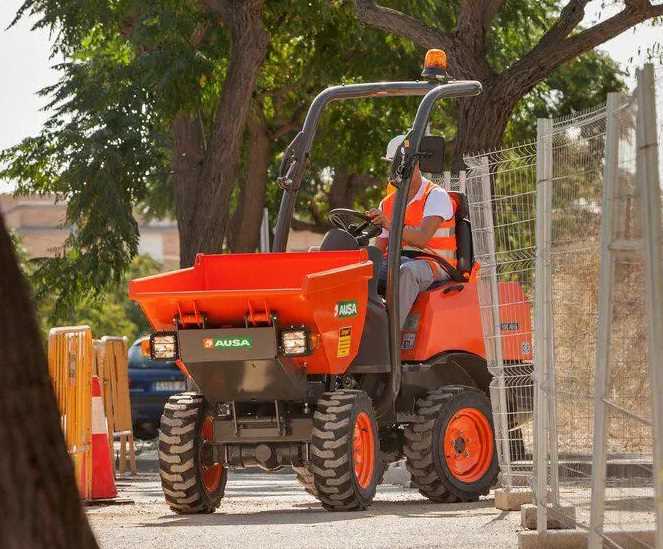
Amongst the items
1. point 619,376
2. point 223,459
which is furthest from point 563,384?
point 223,459

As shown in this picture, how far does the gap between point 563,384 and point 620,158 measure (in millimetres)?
1845

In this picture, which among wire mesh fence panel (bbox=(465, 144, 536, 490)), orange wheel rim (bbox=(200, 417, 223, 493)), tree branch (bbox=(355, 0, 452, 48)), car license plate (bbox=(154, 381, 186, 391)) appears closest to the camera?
wire mesh fence panel (bbox=(465, 144, 536, 490))

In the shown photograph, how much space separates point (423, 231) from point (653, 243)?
259 inches

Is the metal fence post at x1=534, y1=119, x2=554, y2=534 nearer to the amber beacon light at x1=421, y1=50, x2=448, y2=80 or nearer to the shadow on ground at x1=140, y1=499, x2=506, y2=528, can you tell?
the shadow on ground at x1=140, y1=499, x2=506, y2=528

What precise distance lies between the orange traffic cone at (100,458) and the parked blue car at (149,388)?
11182mm

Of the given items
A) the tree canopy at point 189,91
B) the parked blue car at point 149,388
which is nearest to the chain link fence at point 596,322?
the tree canopy at point 189,91

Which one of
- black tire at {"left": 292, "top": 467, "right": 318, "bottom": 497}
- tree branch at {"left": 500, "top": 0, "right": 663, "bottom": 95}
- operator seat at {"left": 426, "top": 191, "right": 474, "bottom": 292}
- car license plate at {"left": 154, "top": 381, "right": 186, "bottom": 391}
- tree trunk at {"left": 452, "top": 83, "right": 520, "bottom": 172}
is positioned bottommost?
black tire at {"left": 292, "top": 467, "right": 318, "bottom": 497}

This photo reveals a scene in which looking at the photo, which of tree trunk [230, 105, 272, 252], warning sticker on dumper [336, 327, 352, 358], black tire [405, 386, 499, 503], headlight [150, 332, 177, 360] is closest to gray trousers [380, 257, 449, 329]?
black tire [405, 386, 499, 503]

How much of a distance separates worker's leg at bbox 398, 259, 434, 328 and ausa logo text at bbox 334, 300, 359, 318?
762 millimetres

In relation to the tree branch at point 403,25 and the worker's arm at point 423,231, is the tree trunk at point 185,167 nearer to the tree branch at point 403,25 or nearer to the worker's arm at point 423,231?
the tree branch at point 403,25

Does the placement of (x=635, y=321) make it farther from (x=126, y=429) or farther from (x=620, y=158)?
(x=126, y=429)

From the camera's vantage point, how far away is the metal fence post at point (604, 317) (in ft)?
22.6

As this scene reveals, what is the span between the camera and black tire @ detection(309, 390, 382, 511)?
1140cm

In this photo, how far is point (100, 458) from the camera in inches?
560
